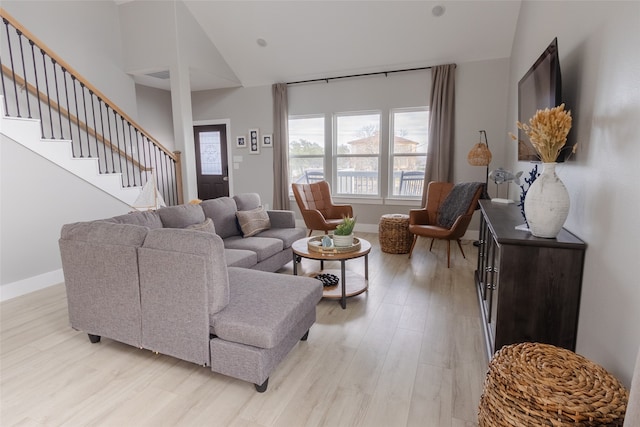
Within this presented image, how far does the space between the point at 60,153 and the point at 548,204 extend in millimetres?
4240

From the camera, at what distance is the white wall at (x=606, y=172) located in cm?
132

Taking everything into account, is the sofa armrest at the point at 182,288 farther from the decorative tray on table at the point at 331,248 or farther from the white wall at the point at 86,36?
the white wall at the point at 86,36

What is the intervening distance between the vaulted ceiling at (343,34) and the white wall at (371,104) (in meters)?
0.22

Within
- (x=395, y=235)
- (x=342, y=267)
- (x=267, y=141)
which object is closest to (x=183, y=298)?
(x=342, y=267)

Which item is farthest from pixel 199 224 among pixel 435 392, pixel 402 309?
pixel 435 392

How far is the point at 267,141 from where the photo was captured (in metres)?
6.36

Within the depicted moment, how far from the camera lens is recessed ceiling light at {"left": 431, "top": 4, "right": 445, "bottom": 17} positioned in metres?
4.25

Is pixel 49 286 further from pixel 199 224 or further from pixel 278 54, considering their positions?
pixel 278 54

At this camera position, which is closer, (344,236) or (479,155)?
(344,236)

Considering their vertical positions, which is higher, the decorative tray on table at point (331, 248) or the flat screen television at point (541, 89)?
the flat screen television at point (541, 89)

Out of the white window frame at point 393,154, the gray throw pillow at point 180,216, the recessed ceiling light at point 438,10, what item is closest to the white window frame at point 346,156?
the white window frame at point 393,154

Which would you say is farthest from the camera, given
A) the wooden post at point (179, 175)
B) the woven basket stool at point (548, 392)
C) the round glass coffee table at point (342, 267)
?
the wooden post at point (179, 175)

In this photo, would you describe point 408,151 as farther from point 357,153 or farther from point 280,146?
point 280,146

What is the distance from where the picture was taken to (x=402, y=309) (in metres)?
2.91
